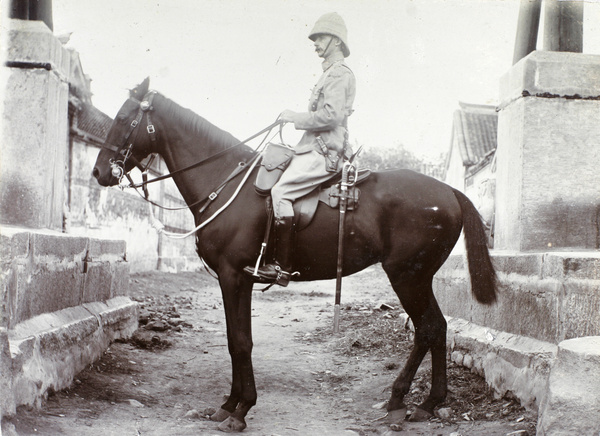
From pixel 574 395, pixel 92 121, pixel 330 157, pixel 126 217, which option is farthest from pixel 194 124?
pixel 126 217

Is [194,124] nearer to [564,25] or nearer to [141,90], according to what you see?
[141,90]

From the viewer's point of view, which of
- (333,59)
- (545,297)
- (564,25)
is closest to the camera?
(545,297)

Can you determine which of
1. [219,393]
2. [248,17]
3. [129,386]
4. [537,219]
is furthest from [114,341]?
[537,219]

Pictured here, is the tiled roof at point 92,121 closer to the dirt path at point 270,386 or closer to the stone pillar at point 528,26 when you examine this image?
the dirt path at point 270,386

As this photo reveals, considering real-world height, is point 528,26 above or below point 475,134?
below

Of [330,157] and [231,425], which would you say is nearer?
[231,425]

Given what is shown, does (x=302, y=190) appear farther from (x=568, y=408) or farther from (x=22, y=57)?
(x=22, y=57)

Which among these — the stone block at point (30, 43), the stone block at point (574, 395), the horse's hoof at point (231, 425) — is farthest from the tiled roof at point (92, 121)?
the stone block at point (574, 395)

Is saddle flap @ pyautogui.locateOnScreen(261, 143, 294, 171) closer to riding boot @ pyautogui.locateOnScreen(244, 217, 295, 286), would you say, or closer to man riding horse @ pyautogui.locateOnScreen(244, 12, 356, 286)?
man riding horse @ pyautogui.locateOnScreen(244, 12, 356, 286)

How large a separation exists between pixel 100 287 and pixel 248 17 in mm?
3055

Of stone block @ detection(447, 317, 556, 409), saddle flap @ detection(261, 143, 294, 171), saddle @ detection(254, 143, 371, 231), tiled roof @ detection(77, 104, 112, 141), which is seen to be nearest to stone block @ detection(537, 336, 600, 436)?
stone block @ detection(447, 317, 556, 409)

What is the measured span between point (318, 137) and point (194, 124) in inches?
38.7

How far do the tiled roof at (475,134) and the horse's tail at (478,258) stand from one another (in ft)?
22.0

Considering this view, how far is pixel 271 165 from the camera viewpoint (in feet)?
13.2
